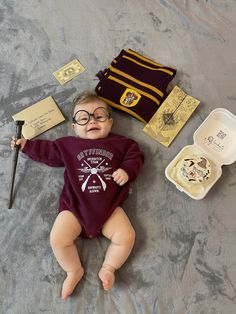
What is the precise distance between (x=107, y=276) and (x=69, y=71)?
728 millimetres

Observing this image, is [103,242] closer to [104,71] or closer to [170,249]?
[170,249]

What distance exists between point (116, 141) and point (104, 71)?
0.99 feet

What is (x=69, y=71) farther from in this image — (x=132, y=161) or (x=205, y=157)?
(x=205, y=157)

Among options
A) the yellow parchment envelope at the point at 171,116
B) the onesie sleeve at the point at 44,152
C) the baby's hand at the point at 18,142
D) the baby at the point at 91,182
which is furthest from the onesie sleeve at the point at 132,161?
the baby's hand at the point at 18,142

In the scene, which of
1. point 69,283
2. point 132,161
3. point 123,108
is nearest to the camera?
point 69,283

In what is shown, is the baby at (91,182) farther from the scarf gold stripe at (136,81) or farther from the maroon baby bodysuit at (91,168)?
the scarf gold stripe at (136,81)

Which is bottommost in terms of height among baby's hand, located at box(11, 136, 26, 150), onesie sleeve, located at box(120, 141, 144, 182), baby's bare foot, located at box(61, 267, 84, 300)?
baby's bare foot, located at box(61, 267, 84, 300)

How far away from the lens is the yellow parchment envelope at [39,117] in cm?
124

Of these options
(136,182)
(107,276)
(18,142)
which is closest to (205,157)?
(136,182)

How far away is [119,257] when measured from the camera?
1.04 meters

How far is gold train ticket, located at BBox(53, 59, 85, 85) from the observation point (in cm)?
132

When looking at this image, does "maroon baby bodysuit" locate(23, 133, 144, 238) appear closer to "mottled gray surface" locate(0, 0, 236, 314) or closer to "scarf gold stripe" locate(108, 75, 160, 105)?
"mottled gray surface" locate(0, 0, 236, 314)

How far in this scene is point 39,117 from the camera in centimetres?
125

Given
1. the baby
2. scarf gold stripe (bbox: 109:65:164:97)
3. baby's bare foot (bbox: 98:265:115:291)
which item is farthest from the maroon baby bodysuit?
scarf gold stripe (bbox: 109:65:164:97)
